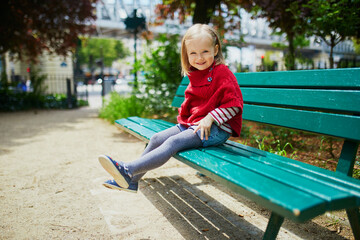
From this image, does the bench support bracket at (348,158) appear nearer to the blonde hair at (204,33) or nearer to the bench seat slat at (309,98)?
the bench seat slat at (309,98)

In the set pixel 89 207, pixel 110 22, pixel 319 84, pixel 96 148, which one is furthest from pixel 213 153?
pixel 110 22

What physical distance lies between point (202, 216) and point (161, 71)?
417 centimetres

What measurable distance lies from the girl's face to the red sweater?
0.26 feet

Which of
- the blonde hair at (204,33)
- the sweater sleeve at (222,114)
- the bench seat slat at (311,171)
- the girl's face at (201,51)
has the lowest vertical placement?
the bench seat slat at (311,171)

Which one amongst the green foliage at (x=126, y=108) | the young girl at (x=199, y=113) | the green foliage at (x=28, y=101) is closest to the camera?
the young girl at (x=199, y=113)

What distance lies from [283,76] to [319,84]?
36 centimetres

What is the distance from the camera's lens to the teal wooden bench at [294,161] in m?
1.10

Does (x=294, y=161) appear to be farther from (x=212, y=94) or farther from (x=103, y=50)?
(x=103, y=50)

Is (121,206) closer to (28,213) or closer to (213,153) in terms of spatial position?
(28,213)

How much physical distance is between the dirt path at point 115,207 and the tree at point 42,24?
721 centimetres

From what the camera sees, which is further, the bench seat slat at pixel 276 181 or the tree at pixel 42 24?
the tree at pixel 42 24

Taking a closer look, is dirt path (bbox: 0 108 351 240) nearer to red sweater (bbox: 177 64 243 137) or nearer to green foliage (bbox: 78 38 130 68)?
red sweater (bbox: 177 64 243 137)

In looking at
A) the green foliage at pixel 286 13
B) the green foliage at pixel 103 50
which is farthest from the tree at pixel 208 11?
the green foliage at pixel 103 50

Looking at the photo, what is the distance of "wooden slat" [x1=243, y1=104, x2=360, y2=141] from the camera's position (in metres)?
1.65
